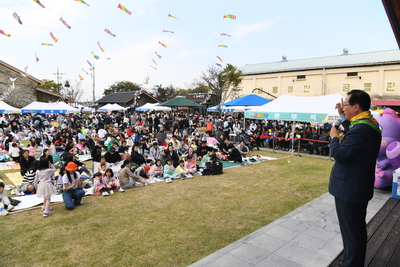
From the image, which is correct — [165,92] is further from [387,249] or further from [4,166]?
[387,249]

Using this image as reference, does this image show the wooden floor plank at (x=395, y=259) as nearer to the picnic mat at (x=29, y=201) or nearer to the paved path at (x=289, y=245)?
the paved path at (x=289, y=245)

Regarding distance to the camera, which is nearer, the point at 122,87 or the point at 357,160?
the point at 357,160

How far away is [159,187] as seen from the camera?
780 centimetres

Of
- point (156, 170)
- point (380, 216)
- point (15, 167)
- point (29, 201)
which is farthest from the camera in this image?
point (15, 167)

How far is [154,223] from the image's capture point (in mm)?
5145

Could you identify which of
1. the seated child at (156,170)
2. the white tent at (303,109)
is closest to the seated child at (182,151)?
the seated child at (156,170)

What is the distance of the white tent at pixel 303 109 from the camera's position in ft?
38.0

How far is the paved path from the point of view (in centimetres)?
352

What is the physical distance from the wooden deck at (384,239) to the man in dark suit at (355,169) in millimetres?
1115

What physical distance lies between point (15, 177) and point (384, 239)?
10341mm

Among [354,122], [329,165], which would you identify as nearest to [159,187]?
[354,122]

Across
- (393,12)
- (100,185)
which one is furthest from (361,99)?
(100,185)

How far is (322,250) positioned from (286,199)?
270 centimetres

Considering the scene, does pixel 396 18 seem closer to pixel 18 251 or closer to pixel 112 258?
pixel 112 258
